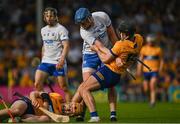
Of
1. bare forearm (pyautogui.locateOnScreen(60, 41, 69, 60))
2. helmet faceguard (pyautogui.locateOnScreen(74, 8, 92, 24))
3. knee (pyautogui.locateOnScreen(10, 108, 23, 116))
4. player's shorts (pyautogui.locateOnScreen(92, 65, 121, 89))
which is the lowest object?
knee (pyautogui.locateOnScreen(10, 108, 23, 116))

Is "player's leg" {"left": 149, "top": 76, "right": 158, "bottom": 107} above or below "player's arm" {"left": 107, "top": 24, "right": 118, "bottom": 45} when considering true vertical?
below

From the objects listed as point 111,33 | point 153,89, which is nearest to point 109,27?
point 111,33

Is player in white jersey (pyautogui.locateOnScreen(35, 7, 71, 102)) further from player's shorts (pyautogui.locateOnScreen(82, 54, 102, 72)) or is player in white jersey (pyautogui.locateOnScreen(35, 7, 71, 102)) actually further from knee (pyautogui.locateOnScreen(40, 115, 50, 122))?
knee (pyautogui.locateOnScreen(40, 115, 50, 122))

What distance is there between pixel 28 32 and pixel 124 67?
19.3 meters

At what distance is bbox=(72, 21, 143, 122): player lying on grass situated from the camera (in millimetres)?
15359

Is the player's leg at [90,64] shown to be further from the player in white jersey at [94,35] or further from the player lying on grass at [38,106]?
the player lying on grass at [38,106]

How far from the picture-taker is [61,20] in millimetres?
34688

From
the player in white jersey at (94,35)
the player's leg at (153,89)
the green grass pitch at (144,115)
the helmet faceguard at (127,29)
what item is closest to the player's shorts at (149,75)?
the player's leg at (153,89)

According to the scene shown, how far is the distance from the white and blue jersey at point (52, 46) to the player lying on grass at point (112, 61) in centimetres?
332

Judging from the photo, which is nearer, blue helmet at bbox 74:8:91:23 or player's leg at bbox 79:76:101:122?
player's leg at bbox 79:76:101:122

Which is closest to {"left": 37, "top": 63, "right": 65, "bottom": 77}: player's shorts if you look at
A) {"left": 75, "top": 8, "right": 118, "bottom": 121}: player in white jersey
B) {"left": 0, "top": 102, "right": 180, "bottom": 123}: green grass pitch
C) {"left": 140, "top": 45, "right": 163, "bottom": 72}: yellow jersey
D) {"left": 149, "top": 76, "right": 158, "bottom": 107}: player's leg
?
{"left": 0, "top": 102, "right": 180, "bottom": 123}: green grass pitch

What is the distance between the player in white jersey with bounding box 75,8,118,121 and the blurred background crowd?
1375 cm

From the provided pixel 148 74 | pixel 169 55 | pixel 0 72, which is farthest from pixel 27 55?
pixel 148 74

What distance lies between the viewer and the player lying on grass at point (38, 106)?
49.1 feet
